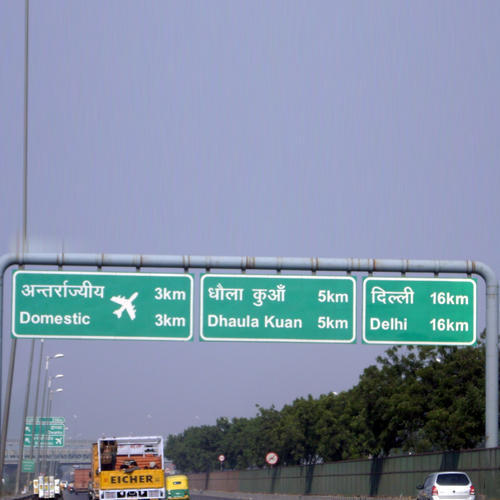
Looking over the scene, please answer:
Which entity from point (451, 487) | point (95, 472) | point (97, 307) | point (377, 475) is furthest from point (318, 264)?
point (377, 475)

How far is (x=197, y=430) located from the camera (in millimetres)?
176250

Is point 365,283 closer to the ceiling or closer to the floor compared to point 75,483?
closer to the ceiling

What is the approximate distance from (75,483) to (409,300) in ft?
301

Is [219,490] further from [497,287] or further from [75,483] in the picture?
[497,287]

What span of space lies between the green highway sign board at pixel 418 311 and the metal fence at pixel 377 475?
14.4ft

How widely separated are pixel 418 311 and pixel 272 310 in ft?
12.2

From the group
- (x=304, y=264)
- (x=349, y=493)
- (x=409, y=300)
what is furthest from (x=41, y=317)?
(x=349, y=493)

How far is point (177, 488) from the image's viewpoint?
209ft

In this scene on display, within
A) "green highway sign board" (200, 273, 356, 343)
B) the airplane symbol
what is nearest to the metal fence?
"green highway sign board" (200, 273, 356, 343)

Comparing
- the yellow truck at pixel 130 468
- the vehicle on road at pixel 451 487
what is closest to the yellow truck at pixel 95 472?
the yellow truck at pixel 130 468

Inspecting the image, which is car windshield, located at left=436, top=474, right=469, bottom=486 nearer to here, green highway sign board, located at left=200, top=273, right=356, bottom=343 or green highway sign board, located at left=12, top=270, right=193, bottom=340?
green highway sign board, located at left=200, top=273, right=356, bottom=343

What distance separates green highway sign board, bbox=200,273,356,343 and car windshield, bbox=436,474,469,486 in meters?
10.4

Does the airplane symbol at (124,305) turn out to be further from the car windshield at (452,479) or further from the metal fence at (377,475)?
the car windshield at (452,479)

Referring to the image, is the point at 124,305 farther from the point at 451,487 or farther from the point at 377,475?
the point at 377,475
